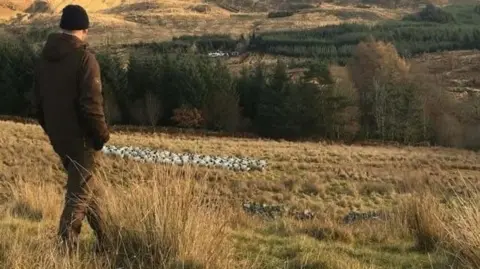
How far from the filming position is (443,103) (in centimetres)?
6378

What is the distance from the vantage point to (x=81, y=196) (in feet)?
17.5

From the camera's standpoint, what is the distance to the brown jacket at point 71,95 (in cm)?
519

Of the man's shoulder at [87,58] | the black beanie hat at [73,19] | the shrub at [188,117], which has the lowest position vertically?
the shrub at [188,117]

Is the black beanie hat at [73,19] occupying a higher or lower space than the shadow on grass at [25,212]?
higher

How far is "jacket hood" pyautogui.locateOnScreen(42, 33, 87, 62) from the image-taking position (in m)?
5.25

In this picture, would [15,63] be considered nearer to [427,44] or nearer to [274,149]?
[274,149]

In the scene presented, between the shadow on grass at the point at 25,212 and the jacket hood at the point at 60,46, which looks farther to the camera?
the shadow on grass at the point at 25,212

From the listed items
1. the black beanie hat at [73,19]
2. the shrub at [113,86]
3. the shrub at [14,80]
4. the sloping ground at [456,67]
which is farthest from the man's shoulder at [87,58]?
the sloping ground at [456,67]

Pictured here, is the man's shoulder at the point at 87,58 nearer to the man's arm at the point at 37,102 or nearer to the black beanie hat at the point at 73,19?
the black beanie hat at the point at 73,19

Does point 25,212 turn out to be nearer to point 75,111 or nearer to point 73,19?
point 75,111

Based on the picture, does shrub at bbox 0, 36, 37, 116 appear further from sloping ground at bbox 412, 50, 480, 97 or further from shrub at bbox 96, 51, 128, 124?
sloping ground at bbox 412, 50, 480, 97

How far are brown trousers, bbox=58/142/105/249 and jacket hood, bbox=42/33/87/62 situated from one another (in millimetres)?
857

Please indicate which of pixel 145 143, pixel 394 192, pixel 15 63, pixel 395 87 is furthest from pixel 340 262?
pixel 395 87

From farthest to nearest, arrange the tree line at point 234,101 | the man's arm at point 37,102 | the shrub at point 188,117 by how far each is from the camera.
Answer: the tree line at point 234,101, the shrub at point 188,117, the man's arm at point 37,102
